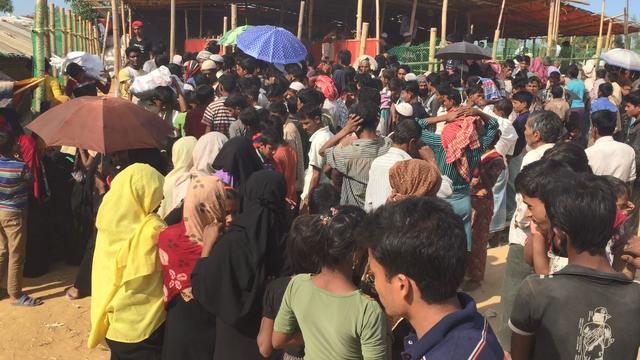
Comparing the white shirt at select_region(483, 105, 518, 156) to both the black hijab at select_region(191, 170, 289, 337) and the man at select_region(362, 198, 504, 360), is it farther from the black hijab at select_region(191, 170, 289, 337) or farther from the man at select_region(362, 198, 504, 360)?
the man at select_region(362, 198, 504, 360)

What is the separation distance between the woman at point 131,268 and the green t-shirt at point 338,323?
3.63 feet

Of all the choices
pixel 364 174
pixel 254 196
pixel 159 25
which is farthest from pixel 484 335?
pixel 159 25

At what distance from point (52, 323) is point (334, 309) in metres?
3.55

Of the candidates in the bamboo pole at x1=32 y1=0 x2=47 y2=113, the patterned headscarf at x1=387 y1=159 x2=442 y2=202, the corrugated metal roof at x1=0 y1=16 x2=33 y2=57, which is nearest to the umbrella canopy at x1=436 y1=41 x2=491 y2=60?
the bamboo pole at x1=32 y1=0 x2=47 y2=113

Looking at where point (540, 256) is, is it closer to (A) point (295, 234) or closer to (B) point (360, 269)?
(B) point (360, 269)

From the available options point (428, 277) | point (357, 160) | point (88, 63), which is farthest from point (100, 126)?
point (88, 63)

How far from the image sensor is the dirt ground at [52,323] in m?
4.57

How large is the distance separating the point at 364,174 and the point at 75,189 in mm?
3079

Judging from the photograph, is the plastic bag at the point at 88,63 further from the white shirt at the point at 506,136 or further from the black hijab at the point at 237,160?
the white shirt at the point at 506,136

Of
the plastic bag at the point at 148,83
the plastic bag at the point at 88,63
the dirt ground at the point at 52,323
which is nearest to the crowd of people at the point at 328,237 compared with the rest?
the dirt ground at the point at 52,323

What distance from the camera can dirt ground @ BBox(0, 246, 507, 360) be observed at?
4574 millimetres

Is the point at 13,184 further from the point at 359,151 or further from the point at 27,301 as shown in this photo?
the point at 359,151

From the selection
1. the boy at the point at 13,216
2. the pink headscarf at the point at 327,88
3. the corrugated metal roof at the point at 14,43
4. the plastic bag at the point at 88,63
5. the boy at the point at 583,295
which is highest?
the corrugated metal roof at the point at 14,43

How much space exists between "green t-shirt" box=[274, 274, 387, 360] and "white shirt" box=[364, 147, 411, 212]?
6.04ft
